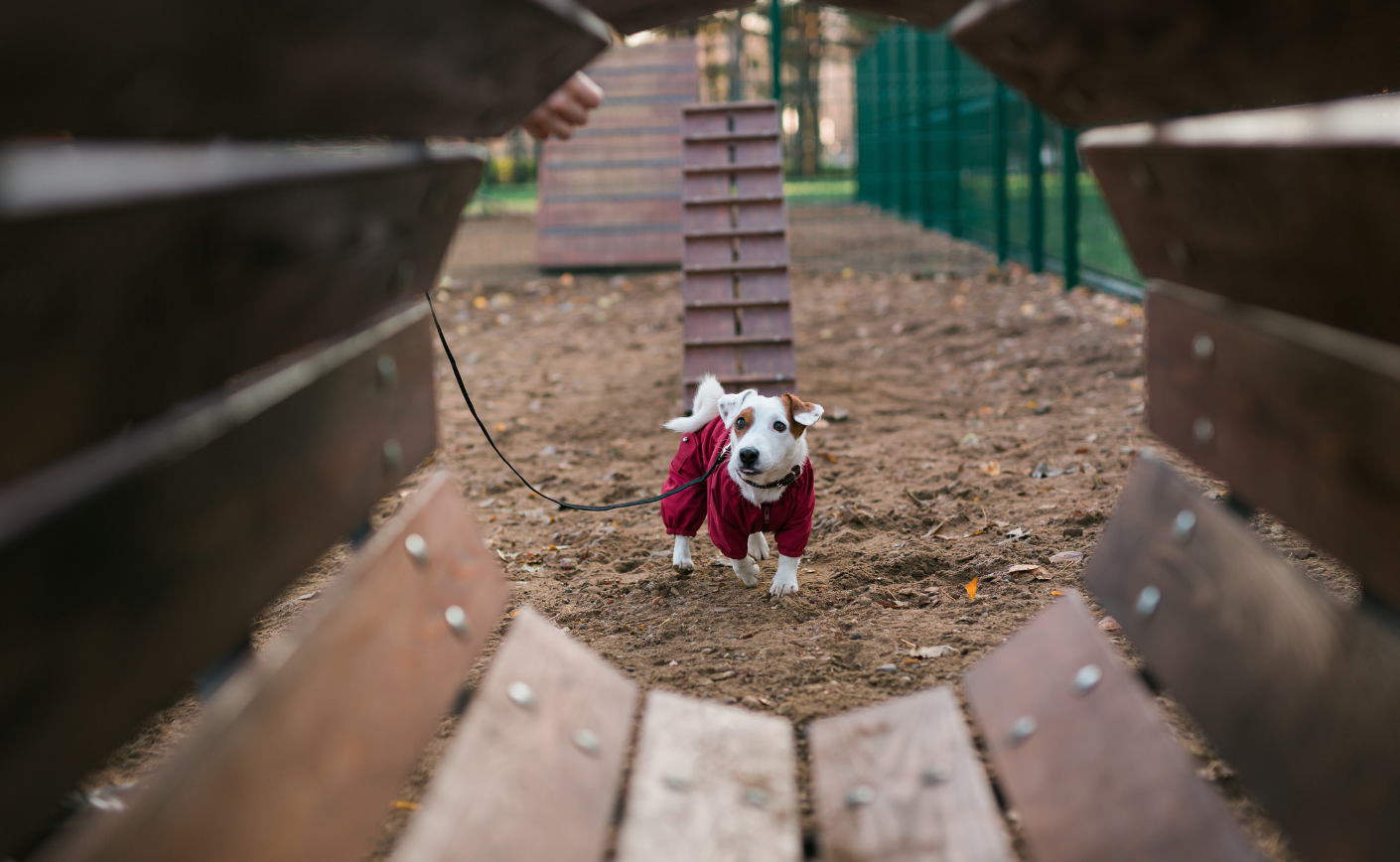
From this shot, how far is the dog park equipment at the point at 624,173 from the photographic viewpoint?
41.8ft

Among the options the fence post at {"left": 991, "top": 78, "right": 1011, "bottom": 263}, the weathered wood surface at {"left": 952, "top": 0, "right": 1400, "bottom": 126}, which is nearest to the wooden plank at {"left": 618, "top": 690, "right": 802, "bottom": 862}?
the weathered wood surface at {"left": 952, "top": 0, "right": 1400, "bottom": 126}

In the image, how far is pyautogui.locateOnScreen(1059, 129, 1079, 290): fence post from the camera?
353 inches

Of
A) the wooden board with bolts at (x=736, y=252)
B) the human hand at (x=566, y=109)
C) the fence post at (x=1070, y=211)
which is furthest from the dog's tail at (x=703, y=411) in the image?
the fence post at (x=1070, y=211)

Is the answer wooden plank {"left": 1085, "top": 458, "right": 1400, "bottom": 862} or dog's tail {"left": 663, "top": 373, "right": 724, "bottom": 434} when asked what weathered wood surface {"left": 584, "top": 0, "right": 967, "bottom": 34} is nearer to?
wooden plank {"left": 1085, "top": 458, "right": 1400, "bottom": 862}

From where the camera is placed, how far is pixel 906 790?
1616 mm

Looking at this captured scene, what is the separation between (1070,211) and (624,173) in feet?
19.3

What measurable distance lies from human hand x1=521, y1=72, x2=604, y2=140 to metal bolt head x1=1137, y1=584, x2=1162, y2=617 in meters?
2.05

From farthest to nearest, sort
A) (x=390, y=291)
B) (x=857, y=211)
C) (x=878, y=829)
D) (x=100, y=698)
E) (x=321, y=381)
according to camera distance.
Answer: (x=857, y=211) → (x=390, y=291) → (x=878, y=829) → (x=321, y=381) → (x=100, y=698)

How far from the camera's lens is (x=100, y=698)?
0.89 metres

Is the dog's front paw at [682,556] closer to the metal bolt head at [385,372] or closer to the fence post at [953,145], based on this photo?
the metal bolt head at [385,372]

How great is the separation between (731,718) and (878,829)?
37 cm

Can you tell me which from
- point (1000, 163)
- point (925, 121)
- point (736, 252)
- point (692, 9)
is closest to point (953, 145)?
point (925, 121)

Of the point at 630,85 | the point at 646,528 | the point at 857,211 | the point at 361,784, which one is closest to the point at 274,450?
the point at 361,784

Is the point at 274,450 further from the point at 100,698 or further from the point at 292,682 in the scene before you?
the point at 100,698
